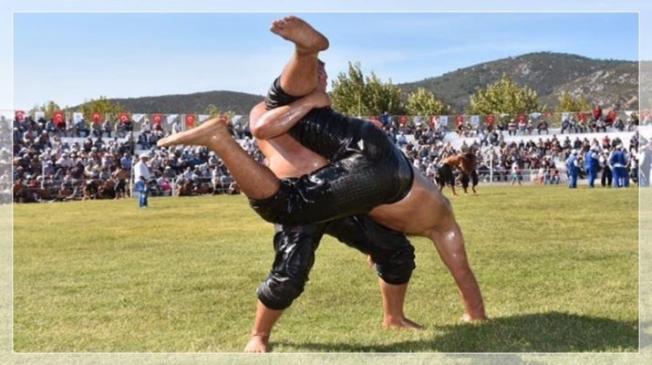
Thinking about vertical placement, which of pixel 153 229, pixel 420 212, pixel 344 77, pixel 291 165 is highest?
pixel 344 77

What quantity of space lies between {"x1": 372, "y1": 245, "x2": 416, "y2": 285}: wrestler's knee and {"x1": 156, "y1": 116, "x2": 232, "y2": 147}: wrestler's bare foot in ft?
6.02

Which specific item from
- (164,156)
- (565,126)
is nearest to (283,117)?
(164,156)

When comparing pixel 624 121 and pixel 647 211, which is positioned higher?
pixel 624 121

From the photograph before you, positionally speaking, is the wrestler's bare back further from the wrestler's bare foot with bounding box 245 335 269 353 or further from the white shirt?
the white shirt

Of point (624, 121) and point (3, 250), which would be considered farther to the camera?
point (624, 121)

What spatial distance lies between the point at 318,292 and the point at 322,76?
10.4ft

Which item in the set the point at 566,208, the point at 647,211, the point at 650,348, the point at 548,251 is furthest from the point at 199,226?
the point at 650,348

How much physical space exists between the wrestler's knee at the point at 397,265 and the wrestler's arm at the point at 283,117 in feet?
4.85

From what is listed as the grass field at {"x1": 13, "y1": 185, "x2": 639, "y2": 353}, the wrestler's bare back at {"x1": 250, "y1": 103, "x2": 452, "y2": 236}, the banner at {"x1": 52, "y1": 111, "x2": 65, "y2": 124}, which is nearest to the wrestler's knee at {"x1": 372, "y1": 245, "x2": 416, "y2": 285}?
the wrestler's bare back at {"x1": 250, "y1": 103, "x2": 452, "y2": 236}

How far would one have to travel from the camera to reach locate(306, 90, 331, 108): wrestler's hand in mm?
4508

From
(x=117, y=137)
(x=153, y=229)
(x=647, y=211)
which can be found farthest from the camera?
(x=117, y=137)

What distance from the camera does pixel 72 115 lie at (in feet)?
102

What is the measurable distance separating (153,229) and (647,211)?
1091 centimetres

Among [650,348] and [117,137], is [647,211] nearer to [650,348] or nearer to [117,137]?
[650,348]
